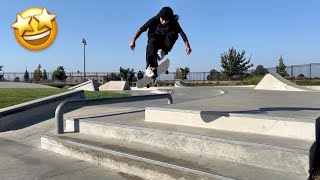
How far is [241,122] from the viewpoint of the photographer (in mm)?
4535

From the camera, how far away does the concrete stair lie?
3.46 metres

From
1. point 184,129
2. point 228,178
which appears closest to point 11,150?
point 184,129

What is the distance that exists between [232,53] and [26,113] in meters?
54.3

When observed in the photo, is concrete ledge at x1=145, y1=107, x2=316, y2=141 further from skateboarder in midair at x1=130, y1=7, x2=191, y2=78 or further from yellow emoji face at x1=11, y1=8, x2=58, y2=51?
yellow emoji face at x1=11, y1=8, x2=58, y2=51

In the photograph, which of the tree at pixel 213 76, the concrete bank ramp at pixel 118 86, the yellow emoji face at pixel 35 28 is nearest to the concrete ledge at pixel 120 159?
the yellow emoji face at pixel 35 28

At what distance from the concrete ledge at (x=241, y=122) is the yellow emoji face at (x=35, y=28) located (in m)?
14.3

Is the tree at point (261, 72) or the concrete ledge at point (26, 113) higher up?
the tree at point (261, 72)

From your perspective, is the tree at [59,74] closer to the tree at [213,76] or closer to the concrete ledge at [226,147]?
the tree at [213,76]

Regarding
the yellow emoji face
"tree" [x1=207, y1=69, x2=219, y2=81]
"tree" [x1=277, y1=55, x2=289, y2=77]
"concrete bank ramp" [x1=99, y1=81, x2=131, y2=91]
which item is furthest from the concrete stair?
"tree" [x1=207, y1=69, x2=219, y2=81]

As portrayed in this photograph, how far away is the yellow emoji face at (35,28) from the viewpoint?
58.6 ft

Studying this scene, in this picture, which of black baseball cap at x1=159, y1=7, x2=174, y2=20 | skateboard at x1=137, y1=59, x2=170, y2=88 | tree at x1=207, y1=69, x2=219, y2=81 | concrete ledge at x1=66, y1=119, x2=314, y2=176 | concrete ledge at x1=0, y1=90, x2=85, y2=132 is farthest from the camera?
tree at x1=207, y1=69, x2=219, y2=81

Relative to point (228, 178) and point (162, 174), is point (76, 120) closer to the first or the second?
point (162, 174)

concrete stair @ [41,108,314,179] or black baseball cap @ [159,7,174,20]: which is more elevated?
black baseball cap @ [159,7,174,20]

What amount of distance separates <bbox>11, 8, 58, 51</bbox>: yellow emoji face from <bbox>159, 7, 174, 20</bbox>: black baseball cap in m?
14.2
